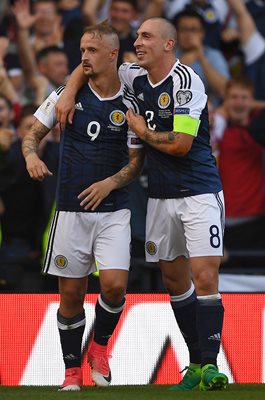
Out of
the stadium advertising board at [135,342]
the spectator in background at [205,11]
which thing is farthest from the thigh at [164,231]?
the spectator in background at [205,11]

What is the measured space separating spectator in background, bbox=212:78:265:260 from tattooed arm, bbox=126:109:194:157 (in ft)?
13.7

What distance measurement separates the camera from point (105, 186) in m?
7.59

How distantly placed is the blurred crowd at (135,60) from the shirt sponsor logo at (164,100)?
9.67ft

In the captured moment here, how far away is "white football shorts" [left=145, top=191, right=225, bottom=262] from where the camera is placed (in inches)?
294

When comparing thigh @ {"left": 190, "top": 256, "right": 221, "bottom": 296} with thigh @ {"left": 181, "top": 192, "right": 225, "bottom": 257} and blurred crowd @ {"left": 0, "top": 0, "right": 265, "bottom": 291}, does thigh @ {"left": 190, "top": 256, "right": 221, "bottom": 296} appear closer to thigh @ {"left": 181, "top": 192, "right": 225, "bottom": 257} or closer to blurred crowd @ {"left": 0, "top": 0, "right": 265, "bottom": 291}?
thigh @ {"left": 181, "top": 192, "right": 225, "bottom": 257}

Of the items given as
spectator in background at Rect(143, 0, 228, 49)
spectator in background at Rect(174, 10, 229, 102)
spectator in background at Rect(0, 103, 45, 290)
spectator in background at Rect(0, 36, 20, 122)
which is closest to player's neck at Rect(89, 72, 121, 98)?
spectator in background at Rect(0, 103, 45, 290)

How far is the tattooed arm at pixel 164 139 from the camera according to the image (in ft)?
24.3

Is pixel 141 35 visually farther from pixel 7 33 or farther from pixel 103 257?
pixel 7 33

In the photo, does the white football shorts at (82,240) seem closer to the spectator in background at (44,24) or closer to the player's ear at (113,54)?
the player's ear at (113,54)

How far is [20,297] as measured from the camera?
8.75m

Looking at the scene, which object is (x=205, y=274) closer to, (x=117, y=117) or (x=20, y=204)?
(x=117, y=117)

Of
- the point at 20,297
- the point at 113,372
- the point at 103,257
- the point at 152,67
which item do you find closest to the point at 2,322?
the point at 20,297

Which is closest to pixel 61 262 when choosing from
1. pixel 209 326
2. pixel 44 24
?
pixel 209 326

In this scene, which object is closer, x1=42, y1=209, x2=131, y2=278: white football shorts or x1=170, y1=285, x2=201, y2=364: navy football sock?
x1=42, y1=209, x2=131, y2=278: white football shorts
